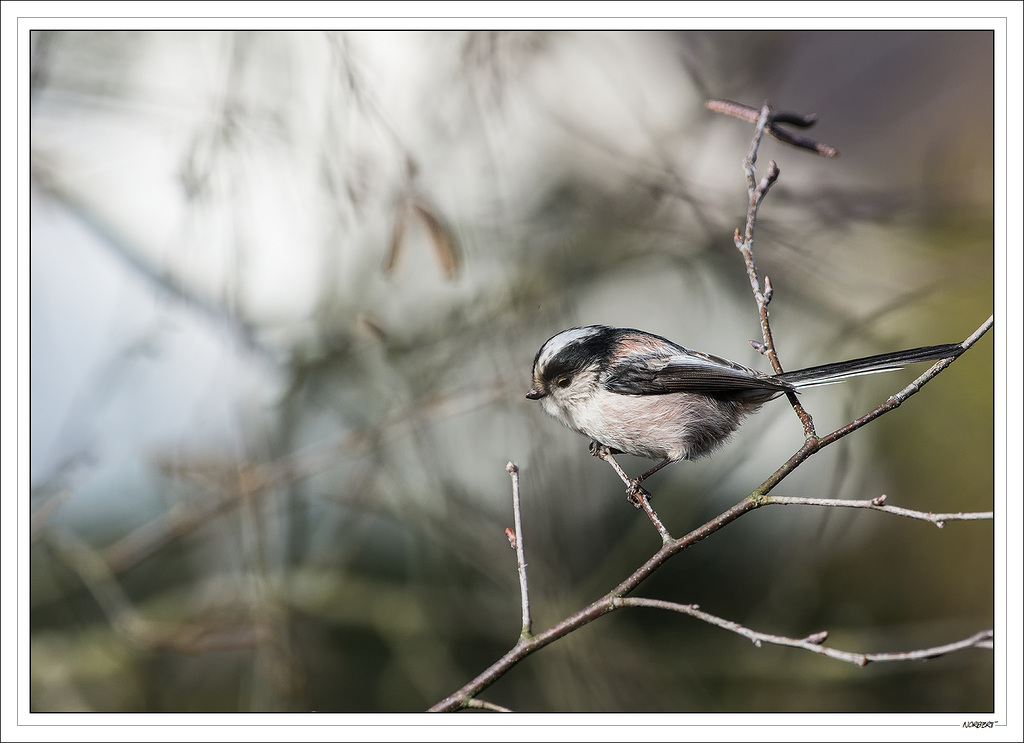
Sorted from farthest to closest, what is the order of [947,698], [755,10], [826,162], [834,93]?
[826,162] < [834,93] < [947,698] < [755,10]

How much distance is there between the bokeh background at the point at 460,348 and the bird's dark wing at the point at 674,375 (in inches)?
9.6

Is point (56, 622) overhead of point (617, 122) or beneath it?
beneath

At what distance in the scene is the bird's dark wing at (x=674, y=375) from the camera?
3.62ft

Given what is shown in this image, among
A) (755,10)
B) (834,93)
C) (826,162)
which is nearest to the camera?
(755,10)

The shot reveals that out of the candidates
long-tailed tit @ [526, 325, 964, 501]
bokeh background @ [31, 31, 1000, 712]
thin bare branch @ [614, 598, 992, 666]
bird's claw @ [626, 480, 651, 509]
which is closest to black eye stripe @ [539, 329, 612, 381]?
long-tailed tit @ [526, 325, 964, 501]

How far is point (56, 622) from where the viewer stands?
1617 millimetres

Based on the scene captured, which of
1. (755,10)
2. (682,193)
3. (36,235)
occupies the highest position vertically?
(755,10)

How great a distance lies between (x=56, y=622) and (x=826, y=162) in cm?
210

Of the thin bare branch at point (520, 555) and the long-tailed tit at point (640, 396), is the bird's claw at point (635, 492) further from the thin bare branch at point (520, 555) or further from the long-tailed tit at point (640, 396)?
the thin bare branch at point (520, 555)

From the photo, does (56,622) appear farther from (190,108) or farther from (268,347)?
(190,108)

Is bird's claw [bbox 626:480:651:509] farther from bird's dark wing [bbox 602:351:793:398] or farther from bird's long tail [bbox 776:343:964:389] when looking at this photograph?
bird's long tail [bbox 776:343:964:389]

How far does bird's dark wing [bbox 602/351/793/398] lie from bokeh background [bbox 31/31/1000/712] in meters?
0.24

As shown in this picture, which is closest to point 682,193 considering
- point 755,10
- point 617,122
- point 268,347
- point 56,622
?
point 617,122

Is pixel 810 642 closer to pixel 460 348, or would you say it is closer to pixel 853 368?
pixel 853 368
